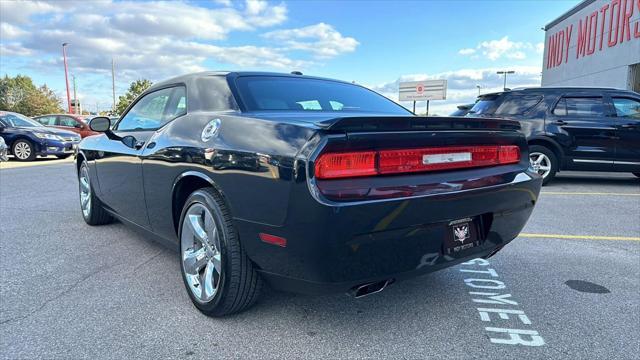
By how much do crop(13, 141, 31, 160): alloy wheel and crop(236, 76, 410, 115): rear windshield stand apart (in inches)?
465

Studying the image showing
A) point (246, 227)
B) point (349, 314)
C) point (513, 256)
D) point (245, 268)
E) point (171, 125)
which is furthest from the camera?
point (513, 256)

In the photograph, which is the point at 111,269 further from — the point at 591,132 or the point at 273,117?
the point at 591,132

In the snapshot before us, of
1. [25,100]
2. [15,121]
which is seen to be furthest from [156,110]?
[25,100]

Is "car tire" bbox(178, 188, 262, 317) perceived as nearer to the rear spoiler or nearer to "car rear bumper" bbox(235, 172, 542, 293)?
"car rear bumper" bbox(235, 172, 542, 293)

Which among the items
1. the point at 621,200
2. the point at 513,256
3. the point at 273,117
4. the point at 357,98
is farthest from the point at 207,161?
the point at 621,200

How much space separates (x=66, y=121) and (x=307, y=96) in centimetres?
1647

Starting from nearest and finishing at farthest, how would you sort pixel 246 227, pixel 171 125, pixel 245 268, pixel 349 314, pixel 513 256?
pixel 246 227 → pixel 245 268 → pixel 349 314 → pixel 171 125 → pixel 513 256

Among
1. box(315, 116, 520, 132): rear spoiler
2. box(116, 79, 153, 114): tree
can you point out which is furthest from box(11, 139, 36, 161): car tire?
box(116, 79, 153, 114): tree

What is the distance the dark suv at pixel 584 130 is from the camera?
7441 mm

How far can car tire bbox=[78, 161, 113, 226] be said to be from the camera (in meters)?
4.50

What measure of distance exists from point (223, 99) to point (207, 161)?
48 cm

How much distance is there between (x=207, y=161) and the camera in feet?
8.16

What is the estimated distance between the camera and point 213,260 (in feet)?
8.50

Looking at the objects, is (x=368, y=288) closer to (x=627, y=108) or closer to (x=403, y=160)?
(x=403, y=160)
